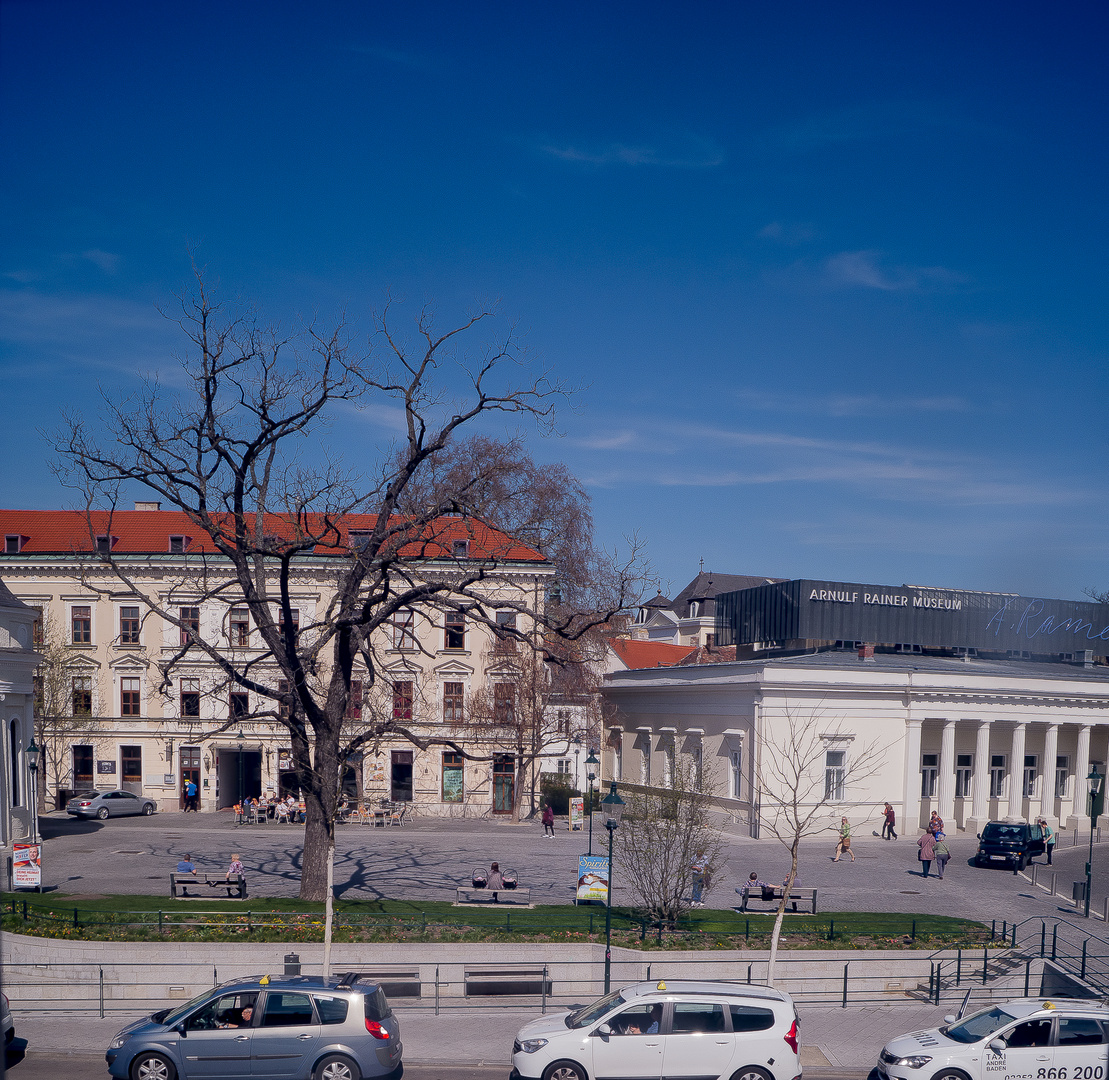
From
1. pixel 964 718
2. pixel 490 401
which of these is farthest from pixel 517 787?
pixel 490 401

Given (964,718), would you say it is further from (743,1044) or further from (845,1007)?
(743,1044)

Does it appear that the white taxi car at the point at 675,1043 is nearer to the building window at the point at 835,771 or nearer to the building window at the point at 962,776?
the building window at the point at 835,771

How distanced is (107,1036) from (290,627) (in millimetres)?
9350

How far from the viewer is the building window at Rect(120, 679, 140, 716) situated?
49625 millimetres

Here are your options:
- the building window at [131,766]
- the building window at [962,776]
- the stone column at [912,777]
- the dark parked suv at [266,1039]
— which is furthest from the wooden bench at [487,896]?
the building window at [131,766]

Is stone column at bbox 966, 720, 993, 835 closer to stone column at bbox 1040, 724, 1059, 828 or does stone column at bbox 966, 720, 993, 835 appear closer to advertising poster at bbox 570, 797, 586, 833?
stone column at bbox 1040, 724, 1059, 828

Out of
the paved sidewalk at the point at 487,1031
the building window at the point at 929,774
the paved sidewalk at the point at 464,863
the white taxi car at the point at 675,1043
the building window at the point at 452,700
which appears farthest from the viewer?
the building window at the point at 452,700

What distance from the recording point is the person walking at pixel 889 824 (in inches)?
1647

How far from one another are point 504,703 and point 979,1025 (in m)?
33.7

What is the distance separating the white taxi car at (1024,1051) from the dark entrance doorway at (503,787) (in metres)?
35.6

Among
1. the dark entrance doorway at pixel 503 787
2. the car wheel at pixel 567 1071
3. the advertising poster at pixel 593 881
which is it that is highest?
the car wheel at pixel 567 1071

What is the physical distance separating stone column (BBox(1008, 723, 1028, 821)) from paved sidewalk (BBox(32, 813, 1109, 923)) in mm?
2896

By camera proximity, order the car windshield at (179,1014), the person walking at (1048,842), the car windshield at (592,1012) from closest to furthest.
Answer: the car windshield at (179,1014) < the car windshield at (592,1012) < the person walking at (1048,842)

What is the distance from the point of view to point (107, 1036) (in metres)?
17.0
